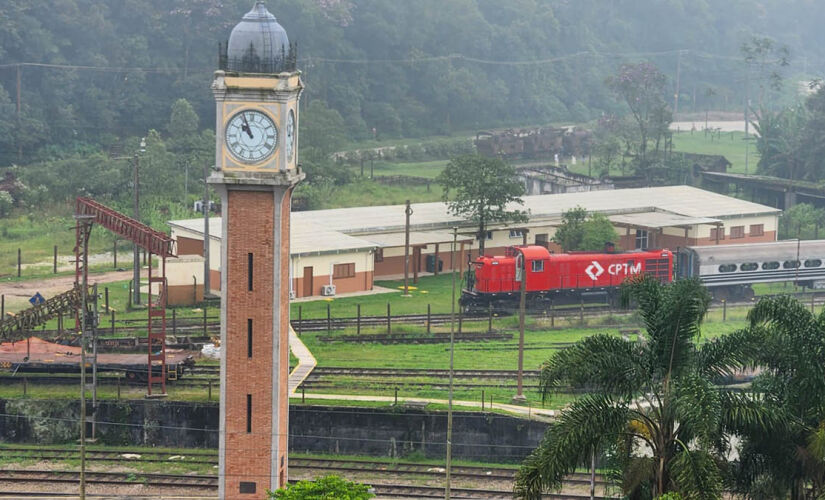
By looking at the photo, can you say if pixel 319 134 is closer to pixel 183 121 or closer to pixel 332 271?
pixel 183 121

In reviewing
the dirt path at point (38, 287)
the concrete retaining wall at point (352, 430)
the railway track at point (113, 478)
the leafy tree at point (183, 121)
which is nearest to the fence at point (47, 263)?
the dirt path at point (38, 287)

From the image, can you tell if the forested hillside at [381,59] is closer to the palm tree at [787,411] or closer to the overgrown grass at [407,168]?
the overgrown grass at [407,168]

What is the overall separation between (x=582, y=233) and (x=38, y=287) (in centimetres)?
3029

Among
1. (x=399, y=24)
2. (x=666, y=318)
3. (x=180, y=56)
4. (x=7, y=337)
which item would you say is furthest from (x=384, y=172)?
(x=666, y=318)

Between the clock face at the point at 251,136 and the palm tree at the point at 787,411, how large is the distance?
44.4ft

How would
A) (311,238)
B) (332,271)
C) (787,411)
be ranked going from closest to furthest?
1. (787,411)
2. (332,271)
3. (311,238)

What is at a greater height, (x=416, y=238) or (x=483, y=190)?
(x=483, y=190)

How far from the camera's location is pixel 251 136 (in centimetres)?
4209

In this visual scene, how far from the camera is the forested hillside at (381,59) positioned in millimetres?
124125

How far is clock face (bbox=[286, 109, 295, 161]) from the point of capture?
4222 cm

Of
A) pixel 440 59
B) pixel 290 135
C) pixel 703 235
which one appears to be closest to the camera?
pixel 290 135

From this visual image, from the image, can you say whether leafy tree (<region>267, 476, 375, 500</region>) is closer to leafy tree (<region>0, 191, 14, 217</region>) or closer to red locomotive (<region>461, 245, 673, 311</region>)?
red locomotive (<region>461, 245, 673, 311</region>)

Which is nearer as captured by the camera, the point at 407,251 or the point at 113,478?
the point at 113,478

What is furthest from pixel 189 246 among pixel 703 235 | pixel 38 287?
pixel 703 235
